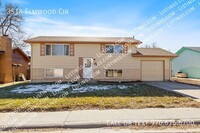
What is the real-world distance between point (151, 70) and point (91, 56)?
20.0ft

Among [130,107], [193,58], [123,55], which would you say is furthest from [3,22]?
[130,107]

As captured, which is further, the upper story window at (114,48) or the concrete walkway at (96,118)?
the upper story window at (114,48)

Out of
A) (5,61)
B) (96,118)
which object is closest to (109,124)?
(96,118)

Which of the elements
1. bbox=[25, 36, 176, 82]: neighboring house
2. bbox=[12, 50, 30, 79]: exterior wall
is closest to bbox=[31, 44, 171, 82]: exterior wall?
bbox=[25, 36, 176, 82]: neighboring house

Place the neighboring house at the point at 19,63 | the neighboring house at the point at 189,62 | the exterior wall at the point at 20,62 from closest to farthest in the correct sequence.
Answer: the neighboring house at the point at 19,63
the exterior wall at the point at 20,62
the neighboring house at the point at 189,62

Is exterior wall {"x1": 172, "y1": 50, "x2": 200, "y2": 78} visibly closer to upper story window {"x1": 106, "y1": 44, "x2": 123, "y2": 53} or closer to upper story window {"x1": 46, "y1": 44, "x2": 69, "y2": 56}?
upper story window {"x1": 106, "y1": 44, "x2": 123, "y2": 53}

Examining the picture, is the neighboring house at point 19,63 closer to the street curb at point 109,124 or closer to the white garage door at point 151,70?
the white garage door at point 151,70

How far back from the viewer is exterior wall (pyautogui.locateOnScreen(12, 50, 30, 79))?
25019 mm

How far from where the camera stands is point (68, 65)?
63.3 ft

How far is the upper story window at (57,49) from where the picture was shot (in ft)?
63.3

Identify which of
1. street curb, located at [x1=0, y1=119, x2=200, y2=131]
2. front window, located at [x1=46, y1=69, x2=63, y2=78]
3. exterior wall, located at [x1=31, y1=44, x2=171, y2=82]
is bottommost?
street curb, located at [x1=0, y1=119, x2=200, y2=131]

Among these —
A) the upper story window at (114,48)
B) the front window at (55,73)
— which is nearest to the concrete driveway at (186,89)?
the upper story window at (114,48)

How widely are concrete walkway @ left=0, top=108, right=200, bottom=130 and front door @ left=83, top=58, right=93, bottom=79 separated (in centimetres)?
1183

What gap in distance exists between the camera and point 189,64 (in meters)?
28.3
